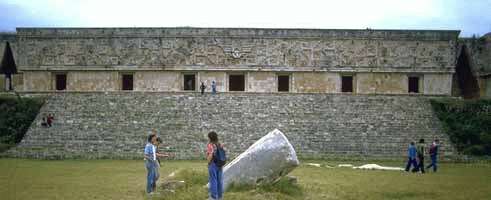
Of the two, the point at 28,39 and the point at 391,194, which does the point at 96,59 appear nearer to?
the point at 28,39

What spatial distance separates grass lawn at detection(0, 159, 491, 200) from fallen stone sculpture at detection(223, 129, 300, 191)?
0.24 meters

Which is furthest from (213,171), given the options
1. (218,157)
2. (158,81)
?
(158,81)

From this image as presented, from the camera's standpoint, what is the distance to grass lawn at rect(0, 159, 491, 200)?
11000 mm

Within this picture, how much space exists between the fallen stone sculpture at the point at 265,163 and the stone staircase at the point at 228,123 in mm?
9405

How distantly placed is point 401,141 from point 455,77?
11.3 m

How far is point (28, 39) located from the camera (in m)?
29.2

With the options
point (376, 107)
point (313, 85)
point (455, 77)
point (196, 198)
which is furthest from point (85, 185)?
point (455, 77)

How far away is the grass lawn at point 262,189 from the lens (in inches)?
433

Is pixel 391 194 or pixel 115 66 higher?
pixel 115 66

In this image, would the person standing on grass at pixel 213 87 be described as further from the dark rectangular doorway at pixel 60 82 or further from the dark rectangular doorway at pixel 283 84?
the dark rectangular doorway at pixel 60 82

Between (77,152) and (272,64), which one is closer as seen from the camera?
(77,152)

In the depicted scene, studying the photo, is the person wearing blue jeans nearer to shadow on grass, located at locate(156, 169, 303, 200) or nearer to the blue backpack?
shadow on grass, located at locate(156, 169, 303, 200)

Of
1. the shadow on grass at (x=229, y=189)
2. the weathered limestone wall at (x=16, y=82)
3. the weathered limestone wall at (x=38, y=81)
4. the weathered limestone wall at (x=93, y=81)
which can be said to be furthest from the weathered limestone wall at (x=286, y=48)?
the shadow on grass at (x=229, y=189)

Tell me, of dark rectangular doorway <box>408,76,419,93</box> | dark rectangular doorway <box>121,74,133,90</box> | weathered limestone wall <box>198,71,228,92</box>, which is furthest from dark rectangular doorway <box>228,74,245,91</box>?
dark rectangular doorway <box>408,76,419,93</box>
